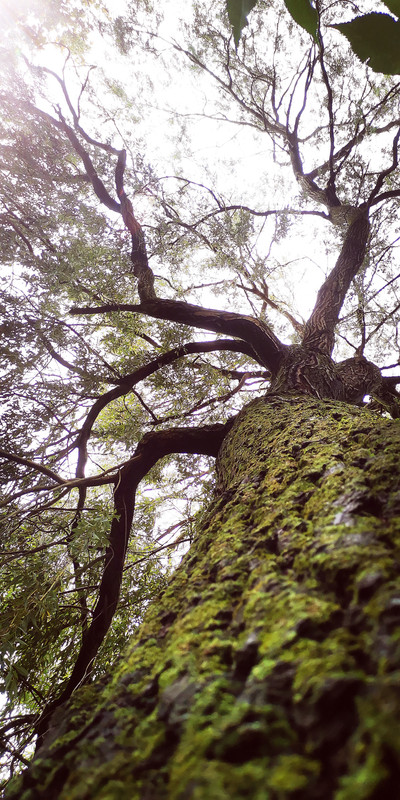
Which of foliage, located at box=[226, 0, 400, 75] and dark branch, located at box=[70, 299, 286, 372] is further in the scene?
dark branch, located at box=[70, 299, 286, 372]

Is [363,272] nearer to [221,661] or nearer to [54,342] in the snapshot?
[54,342]

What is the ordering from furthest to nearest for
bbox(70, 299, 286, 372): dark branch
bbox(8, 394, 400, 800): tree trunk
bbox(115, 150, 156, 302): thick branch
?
bbox(115, 150, 156, 302): thick branch
bbox(70, 299, 286, 372): dark branch
bbox(8, 394, 400, 800): tree trunk

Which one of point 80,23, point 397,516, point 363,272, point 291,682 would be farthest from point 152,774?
point 80,23

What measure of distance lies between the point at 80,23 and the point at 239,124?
12.5ft

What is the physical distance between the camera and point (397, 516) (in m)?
Result: 0.87

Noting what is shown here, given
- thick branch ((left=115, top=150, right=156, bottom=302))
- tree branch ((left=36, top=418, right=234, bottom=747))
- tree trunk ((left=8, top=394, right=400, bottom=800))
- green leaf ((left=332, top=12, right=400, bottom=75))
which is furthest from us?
thick branch ((left=115, top=150, right=156, bottom=302))

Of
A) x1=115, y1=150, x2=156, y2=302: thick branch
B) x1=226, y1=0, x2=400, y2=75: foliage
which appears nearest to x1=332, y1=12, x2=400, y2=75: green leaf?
x1=226, y1=0, x2=400, y2=75: foliage

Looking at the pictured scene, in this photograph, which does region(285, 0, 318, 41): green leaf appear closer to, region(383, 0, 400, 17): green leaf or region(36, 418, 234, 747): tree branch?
region(383, 0, 400, 17): green leaf

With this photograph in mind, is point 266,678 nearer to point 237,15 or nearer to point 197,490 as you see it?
point 237,15

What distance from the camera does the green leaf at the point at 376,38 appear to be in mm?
602

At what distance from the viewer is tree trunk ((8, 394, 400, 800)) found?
0.44 meters

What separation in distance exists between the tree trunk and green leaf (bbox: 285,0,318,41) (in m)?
0.95

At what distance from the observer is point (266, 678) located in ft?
1.93

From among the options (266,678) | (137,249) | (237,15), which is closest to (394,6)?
(237,15)
